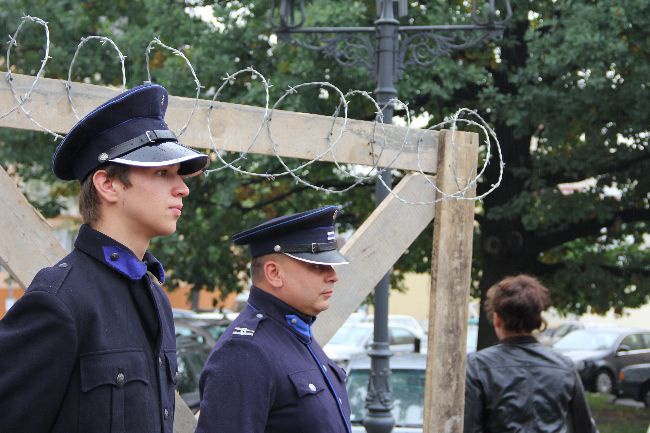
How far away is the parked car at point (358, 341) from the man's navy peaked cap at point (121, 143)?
1676 cm

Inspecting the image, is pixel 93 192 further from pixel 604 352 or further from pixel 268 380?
pixel 604 352

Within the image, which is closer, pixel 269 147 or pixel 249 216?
pixel 269 147

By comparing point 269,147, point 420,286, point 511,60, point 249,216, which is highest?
point 511,60

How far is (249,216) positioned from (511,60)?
432cm

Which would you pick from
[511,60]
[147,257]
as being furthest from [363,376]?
[147,257]

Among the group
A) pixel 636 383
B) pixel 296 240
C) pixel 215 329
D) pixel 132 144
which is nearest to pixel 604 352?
pixel 636 383

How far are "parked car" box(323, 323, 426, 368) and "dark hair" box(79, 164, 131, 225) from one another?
16814 millimetres

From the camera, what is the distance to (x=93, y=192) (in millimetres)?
2467

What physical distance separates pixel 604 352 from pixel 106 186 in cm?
2263

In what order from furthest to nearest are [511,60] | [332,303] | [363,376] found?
[511,60] < [363,376] < [332,303]

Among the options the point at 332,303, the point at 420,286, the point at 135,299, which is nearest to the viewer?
the point at 135,299

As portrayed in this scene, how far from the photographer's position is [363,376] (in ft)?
32.1

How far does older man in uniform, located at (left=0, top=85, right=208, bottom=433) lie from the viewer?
7.27 feet

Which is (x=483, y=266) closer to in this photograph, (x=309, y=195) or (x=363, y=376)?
(x=309, y=195)
